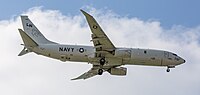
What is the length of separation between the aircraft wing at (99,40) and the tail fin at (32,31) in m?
9.18

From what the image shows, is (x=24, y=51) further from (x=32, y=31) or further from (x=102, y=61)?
(x=102, y=61)

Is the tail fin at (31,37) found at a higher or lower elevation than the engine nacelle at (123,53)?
higher

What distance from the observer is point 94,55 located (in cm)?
7894

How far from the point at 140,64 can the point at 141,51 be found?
1.94 meters

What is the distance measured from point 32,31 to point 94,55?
38.8 feet

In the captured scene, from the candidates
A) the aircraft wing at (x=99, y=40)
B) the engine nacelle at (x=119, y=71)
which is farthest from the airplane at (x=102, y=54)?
the engine nacelle at (x=119, y=71)

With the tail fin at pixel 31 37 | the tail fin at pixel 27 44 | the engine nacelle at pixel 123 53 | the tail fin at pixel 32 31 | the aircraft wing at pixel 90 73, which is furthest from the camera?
the aircraft wing at pixel 90 73

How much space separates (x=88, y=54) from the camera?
79125mm

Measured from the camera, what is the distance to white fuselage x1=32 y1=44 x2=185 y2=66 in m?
78.9

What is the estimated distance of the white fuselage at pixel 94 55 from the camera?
259ft

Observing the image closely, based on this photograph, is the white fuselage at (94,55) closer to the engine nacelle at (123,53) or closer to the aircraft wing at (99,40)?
the engine nacelle at (123,53)

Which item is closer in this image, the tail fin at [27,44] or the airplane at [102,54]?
the tail fin at [27,44]

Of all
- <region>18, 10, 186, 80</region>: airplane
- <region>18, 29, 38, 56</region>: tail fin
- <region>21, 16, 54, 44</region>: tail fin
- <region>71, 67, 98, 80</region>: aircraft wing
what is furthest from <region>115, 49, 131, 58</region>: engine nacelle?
<region>18, 29, 38, 56</region>: tail fin

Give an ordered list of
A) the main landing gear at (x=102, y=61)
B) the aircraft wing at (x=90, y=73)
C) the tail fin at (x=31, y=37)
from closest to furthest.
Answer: the tail fin at (x=31, y=37), the main landing gear at (x=102, y=61), the aircraft wing at (x=90, y=73)
